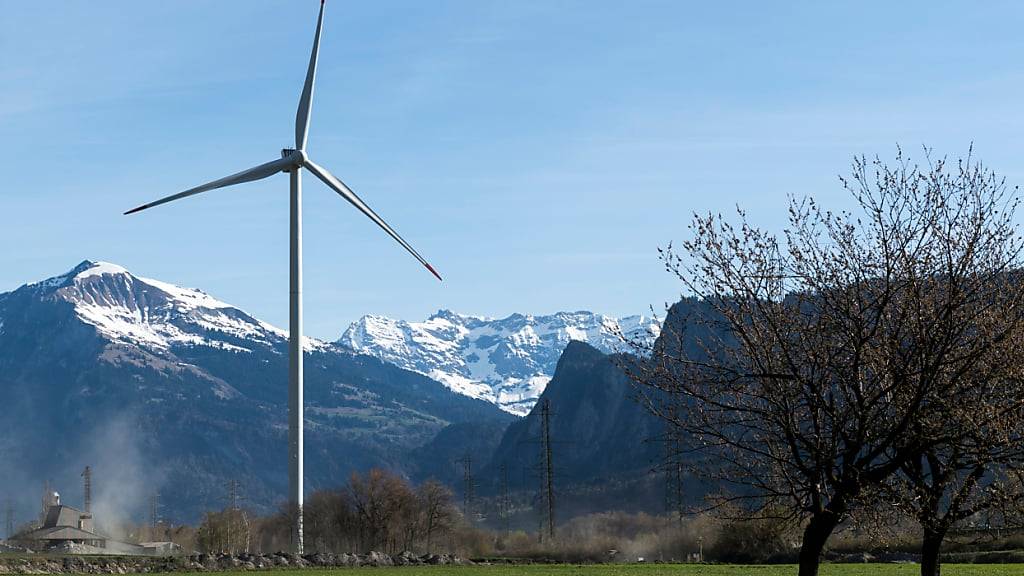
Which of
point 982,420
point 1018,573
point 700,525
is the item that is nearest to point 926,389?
point 982,420

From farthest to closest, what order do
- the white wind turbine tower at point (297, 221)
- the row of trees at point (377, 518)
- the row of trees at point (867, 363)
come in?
the row of trees at point (377, 518) < the white wind turbine tower at point (297, 221) < the row of trees at point (867, 363)

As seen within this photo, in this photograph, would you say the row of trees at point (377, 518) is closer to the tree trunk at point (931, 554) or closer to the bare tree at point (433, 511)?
the bare tree at point (433, 511)

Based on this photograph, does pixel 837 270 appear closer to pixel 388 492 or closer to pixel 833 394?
pixel 833 394

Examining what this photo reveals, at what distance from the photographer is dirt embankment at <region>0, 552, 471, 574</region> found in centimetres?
8231

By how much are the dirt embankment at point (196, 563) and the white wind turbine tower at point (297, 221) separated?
5074mm

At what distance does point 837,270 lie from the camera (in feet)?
94.3

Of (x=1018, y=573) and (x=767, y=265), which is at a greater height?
(x=767, y=265)

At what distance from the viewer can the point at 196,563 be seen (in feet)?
297

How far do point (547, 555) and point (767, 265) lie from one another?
11443 centimetres

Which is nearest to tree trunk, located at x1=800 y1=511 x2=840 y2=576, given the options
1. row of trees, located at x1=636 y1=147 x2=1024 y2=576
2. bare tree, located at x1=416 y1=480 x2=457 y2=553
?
row of trees, located at x1=636 y1=147 x2=1024 y2=576

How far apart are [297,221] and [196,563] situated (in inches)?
1197

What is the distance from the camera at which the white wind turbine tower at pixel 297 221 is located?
101188 millimetres

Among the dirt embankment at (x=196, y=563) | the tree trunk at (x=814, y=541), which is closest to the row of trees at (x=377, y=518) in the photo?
the dirt embankment at (x=196, y=563)

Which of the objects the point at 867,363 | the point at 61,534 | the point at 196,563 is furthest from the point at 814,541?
the point at 61,534
